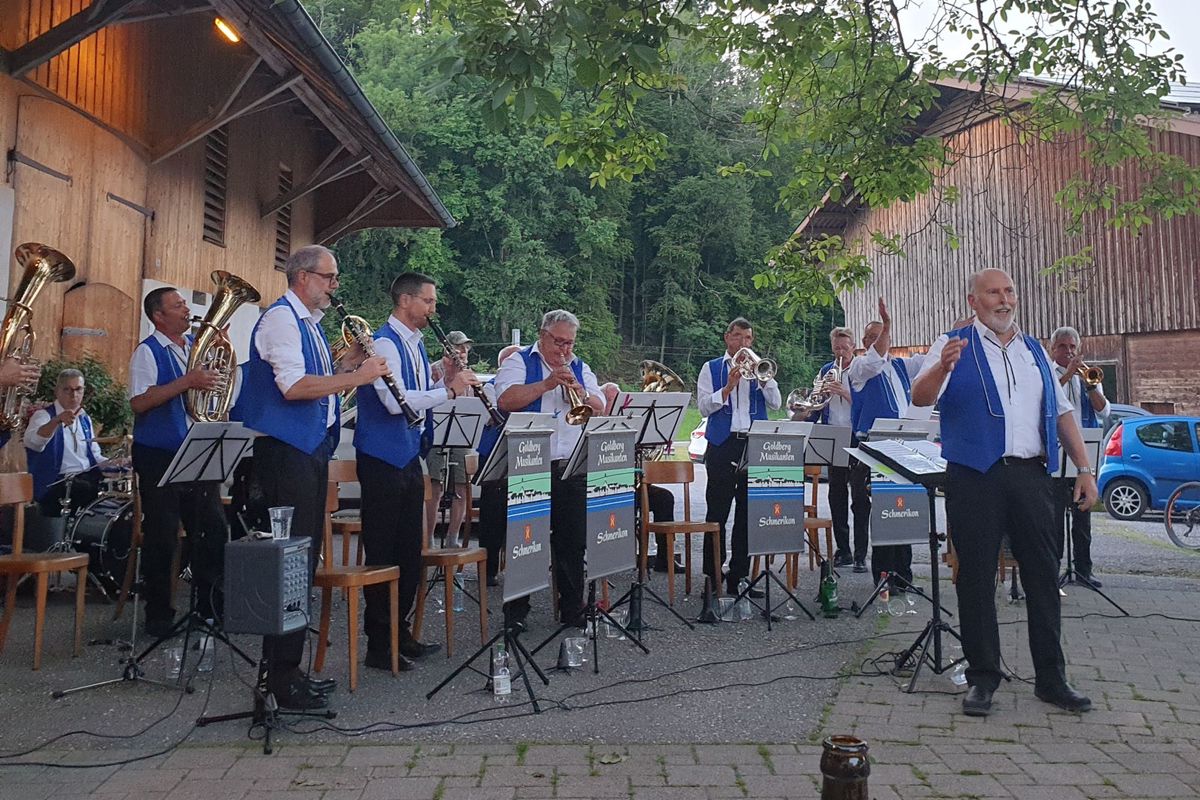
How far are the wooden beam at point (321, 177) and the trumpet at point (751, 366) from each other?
23.2 ft

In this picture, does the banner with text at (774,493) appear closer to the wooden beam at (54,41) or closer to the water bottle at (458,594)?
the water bottle at (458,594)

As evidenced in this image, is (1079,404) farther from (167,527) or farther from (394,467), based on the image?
(167,527)

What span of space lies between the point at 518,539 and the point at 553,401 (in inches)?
68.2

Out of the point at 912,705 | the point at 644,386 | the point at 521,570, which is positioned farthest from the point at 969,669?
the point at 644,386

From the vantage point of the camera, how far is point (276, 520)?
4.39 m

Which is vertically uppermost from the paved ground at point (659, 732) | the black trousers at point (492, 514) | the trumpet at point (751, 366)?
the trumpet at point (751, 366)

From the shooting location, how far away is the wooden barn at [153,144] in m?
8.10

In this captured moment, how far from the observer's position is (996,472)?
5020 mm

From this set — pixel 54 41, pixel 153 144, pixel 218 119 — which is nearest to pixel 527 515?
pixel 54 41

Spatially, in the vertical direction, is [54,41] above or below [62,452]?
above

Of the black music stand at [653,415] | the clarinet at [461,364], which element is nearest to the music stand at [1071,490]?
the black music stand at [653,415]

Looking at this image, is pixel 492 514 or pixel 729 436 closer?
pixel 492 514

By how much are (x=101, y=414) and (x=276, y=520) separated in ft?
18.7

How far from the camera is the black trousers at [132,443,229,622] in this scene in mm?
6223
